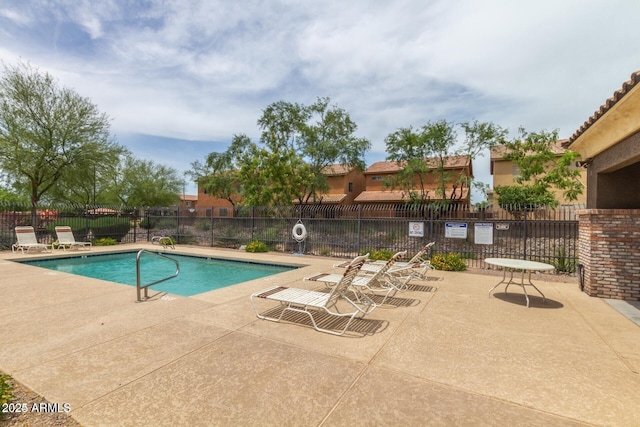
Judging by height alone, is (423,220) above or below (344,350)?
above

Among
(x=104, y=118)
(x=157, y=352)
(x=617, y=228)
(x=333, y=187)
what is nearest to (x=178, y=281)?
(x=157, y=352)

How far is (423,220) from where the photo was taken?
10953 millimetres

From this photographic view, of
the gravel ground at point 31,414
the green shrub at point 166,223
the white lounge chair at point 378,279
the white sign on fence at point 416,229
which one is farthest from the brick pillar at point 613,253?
the green shrub at point 166,223

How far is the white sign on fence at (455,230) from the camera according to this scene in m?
9.98

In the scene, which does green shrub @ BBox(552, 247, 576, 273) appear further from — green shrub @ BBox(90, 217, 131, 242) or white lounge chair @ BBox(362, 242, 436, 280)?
green shrub @ BBox(90, 217, 131, 242)

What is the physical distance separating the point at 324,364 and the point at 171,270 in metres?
9.89

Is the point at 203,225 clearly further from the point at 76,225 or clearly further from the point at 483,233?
the point at 483,233

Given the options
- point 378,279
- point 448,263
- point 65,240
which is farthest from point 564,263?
point 65,240

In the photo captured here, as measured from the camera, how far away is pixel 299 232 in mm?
13438

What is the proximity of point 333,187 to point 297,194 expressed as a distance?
9.44 m

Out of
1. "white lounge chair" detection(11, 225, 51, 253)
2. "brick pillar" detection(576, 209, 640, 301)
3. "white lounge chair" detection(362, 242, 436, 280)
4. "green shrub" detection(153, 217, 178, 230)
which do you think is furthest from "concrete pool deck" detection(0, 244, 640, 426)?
"green shrub" detection(153, 217, 178, 230)

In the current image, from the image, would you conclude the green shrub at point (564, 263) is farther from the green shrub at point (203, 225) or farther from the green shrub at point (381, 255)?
the green shrub at point (203, 225)

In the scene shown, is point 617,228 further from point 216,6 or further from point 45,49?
point 45,49

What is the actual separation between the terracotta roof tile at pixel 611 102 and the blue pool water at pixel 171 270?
855 cm
